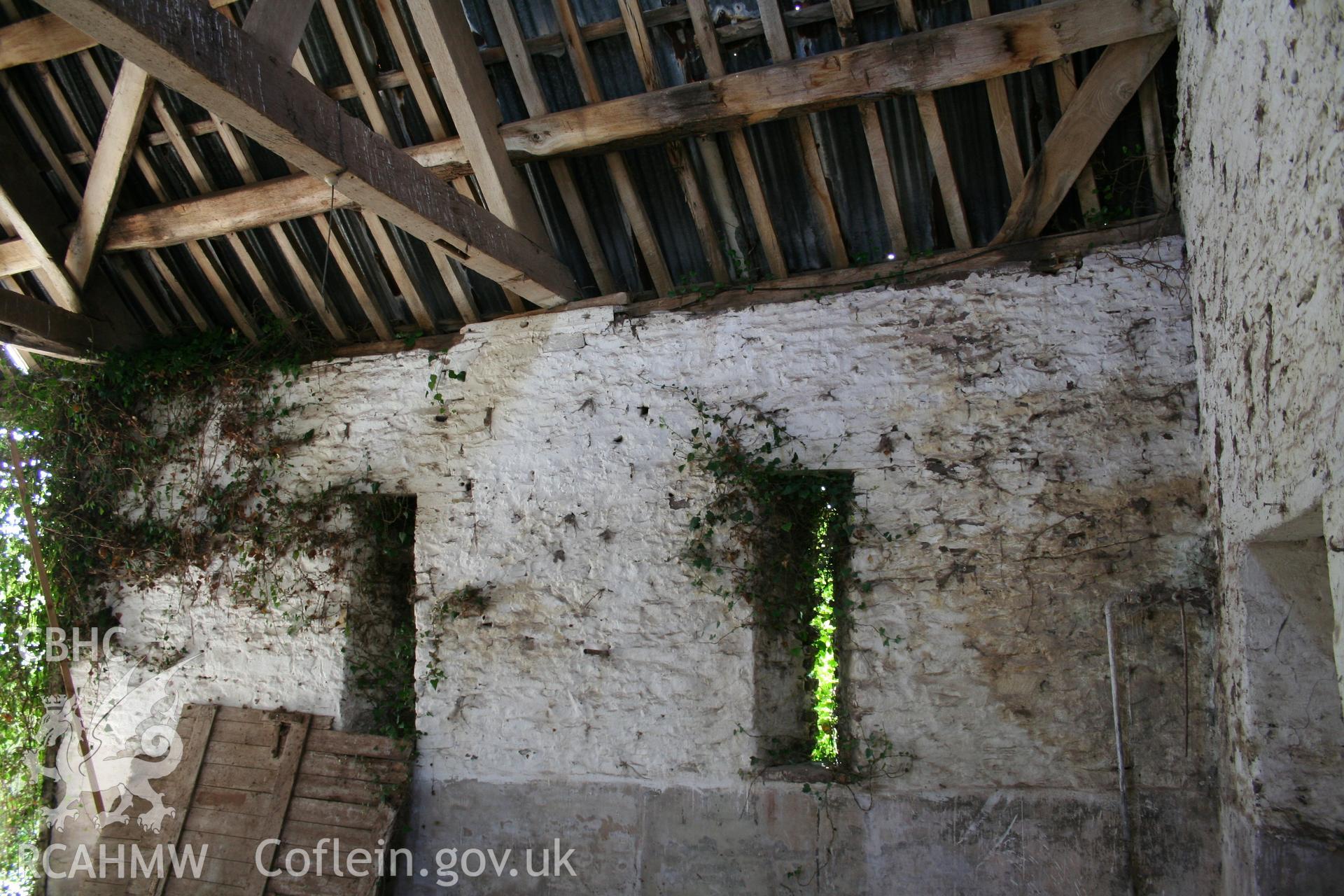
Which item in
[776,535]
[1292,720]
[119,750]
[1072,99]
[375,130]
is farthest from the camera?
[119,750]

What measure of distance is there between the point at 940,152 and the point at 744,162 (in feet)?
3.01

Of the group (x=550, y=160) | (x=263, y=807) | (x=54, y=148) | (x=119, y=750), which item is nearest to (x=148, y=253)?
(x=54, y=148)

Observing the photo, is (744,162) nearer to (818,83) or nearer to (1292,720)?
(818,83)

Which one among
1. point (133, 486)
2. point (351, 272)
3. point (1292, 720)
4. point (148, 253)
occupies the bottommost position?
point (1292, 720)

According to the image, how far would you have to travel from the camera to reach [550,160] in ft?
15.0

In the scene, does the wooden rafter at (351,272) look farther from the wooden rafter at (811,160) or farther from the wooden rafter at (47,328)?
the wooden rafter at (811,160)

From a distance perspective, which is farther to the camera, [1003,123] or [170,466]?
[170,466]

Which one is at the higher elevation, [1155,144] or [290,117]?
[1155,144]

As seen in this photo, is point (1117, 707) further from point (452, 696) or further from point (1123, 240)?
point (452, 696)

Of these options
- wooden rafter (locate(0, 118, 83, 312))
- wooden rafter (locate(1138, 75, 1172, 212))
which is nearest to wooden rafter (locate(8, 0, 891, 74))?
wooden rafter (locate(0, 118, 83, 312))

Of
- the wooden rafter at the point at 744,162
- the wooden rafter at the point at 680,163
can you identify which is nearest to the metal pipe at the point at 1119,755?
the wooden rafter at the point at 744,162

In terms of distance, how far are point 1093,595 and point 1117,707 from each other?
0.46 m

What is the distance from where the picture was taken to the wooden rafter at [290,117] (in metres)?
2.62

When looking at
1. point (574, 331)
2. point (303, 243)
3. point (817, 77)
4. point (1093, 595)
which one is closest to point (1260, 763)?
point (1093, 595)
